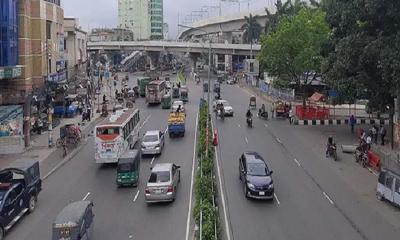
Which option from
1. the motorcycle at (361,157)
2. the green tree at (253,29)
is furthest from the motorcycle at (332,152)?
the green tree at (253,29)

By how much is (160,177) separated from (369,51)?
16.0 m

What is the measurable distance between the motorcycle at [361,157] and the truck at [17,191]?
1955 centimetres

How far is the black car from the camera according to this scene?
26391mm

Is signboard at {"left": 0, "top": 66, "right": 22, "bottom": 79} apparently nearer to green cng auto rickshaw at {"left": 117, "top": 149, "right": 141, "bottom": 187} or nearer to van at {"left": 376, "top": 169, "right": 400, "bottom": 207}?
green cng auto rickshaw at {"left": 117, "top": 149, "right": 141, "bottom": 187}

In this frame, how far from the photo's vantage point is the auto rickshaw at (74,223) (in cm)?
1862

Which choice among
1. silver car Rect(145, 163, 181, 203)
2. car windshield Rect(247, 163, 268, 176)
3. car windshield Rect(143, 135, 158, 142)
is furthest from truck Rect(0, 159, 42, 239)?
car windshield Rect(143, 135, 158, 142)

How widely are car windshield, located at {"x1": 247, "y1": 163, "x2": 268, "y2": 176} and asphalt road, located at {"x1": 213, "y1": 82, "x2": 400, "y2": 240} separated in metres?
1.33

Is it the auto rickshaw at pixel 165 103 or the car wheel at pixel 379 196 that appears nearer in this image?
the car wheel at pixel 379 196

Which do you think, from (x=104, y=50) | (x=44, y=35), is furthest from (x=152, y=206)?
(x=104, y=50)

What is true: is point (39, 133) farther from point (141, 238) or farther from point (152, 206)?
point (141, 238)

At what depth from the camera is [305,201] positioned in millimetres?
26875

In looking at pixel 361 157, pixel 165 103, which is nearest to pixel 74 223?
pixel 361 157

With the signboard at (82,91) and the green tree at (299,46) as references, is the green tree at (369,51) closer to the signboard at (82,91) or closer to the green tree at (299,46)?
the green tree at (299,46)

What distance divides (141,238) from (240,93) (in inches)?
2760
